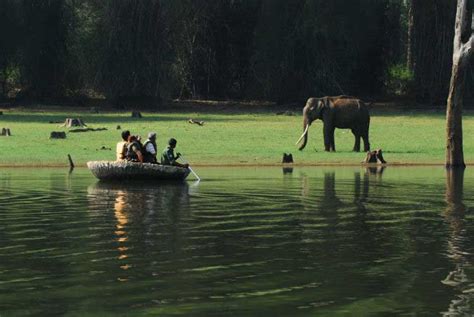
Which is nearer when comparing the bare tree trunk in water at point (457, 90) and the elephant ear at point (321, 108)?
the bare tree trunk in water at point (457, 90)

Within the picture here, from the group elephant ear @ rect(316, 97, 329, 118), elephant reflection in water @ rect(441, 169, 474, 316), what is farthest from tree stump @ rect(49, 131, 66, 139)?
elephant reflection in water @ rect(441, 169, 474, 316)

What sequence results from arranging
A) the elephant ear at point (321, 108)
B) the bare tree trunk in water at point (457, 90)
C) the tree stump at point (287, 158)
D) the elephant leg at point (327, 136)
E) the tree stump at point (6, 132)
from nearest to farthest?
the bare tree trunk in water at point (457, 90) → the tree stump at point (287, 158) → the elephant leg at point (327, 136) → the elephant ear at point (321, 108) → the tree stump at point (6, 132)

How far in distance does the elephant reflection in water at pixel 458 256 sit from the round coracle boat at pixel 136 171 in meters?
7.02

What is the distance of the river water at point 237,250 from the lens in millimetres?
13211

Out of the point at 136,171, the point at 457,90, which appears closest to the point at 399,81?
the point at 457,90

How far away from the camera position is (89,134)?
47.6 meters

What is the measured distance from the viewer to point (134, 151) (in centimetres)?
3159

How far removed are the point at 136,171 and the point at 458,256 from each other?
15.8 meters

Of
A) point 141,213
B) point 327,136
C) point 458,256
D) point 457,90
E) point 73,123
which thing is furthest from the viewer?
point 73,123

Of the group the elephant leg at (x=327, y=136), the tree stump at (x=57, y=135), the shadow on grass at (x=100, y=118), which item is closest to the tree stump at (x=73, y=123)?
the shadow on grass at (x=100, y=118)

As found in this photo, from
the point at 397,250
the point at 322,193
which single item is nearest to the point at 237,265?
the point at 397,250

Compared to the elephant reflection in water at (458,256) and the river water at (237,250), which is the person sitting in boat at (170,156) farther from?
the elephant reflection in water at (458,256)

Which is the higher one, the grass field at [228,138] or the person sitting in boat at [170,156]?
the person sitting in boat at [170,156]

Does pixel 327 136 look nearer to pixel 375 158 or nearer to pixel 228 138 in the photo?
pixel 375 158
